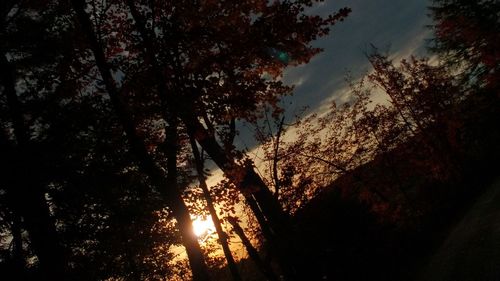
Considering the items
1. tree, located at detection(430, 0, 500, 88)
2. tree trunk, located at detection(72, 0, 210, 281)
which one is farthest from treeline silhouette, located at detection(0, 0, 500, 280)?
tree, located at detection(430, 0, 500, 88)

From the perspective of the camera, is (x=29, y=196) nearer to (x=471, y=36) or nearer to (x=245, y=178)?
(x=245, y=178)

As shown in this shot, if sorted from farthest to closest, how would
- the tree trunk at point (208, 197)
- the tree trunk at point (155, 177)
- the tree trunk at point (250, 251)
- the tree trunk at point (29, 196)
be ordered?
1. the tree trunk at point (250, 251)
2. the tree trunk at point (208, 197)
3. the tree trunk at point (29, 196)
4. the tree trunk at point (155, 177)

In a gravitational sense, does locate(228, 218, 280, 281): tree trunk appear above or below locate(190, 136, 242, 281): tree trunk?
below

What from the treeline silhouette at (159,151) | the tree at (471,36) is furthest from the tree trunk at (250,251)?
the tree at (471,36)

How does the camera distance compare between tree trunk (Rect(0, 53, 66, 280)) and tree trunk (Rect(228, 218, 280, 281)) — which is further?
tree trunk (Rect(228, 218, 280, 281))

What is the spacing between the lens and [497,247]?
35.7 feet

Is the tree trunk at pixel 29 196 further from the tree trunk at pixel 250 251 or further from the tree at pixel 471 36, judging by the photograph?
the tree at pixel 471 36

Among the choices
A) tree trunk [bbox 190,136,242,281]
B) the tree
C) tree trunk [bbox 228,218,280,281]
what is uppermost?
the tree

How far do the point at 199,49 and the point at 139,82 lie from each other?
212 cm

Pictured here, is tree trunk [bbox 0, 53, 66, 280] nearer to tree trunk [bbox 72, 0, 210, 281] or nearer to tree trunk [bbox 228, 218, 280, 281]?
tree trunk [bbox 72, 0, 210, 281]

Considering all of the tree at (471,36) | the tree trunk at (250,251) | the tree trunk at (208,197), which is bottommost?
the tree trunk at (250,251)

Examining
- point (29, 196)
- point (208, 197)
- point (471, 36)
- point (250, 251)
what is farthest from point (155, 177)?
point (471, 36)

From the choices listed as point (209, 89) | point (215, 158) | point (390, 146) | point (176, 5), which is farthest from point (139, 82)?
point (390, 146)

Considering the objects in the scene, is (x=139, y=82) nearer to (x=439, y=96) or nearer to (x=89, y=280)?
(x=89, y=280)
